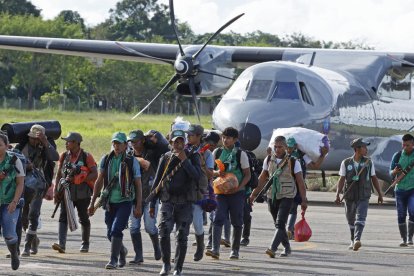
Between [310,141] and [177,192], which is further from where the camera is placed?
[310,141]

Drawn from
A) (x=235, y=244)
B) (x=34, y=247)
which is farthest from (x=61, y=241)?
(x=235, y=244)

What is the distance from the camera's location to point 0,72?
310 ft

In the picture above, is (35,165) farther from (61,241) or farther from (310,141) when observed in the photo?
(310,141)

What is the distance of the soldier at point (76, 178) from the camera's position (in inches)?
591

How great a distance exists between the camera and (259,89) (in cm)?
2617

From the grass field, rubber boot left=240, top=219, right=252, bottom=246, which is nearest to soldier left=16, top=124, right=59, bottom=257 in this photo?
rubber boot left=240, top=219, right=252, bottom=246

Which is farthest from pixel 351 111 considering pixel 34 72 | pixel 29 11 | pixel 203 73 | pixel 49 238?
pixel 29 11

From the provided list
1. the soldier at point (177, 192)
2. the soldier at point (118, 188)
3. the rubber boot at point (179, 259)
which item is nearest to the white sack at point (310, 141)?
the soldier at point (118, 188)

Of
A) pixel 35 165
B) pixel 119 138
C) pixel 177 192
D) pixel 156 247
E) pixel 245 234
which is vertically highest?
pixel 119 138

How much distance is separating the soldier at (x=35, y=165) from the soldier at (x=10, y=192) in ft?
5.26

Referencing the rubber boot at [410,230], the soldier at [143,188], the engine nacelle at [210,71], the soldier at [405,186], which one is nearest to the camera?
the soldier at [143,188]

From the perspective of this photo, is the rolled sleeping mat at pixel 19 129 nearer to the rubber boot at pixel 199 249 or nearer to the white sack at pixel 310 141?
the rubber boot at pixel 199 249

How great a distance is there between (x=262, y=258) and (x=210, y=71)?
18.2 metres

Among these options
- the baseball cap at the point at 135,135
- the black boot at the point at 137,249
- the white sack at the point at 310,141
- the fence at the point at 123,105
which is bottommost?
the fence at the point at 123,105
